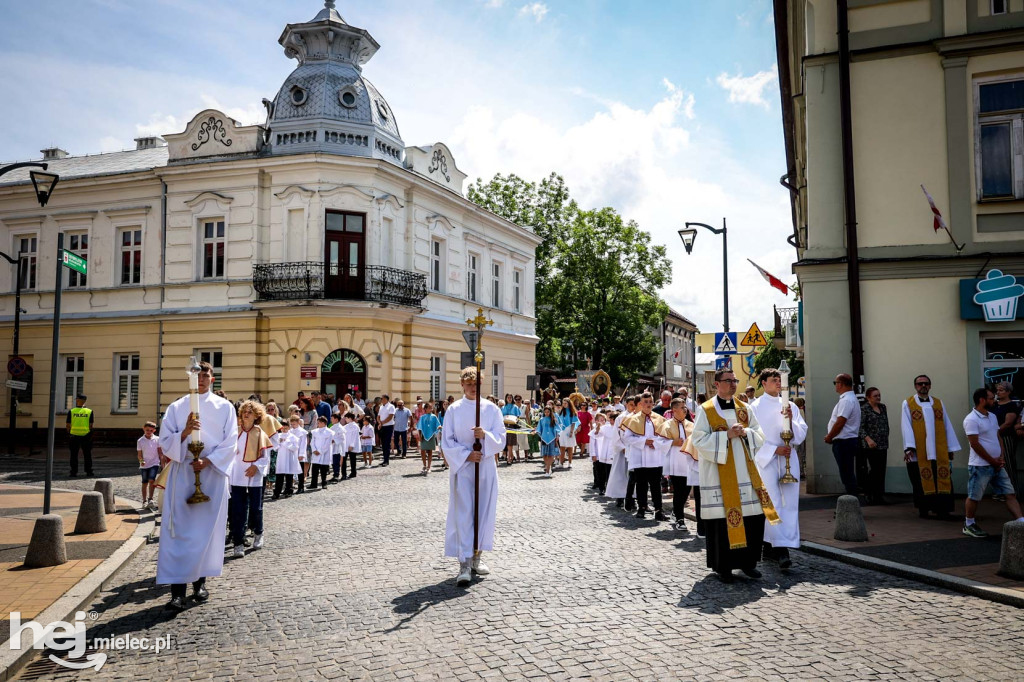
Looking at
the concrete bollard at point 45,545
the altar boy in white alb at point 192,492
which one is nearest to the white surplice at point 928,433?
the altar boy in white alb at point 192,492

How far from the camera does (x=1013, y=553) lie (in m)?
7.05

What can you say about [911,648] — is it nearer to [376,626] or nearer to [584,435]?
[376,626]

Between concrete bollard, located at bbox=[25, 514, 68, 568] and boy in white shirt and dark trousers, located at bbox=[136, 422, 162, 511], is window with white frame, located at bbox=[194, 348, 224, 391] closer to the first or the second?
boy in white shirt and dark trousers, located at bbox=[136, 422, 162, 511]

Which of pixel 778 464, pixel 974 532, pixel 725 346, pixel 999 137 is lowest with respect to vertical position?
pixel 974 532

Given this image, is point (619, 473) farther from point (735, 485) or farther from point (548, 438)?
point (548, 438)

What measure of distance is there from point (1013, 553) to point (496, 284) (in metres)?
28.4

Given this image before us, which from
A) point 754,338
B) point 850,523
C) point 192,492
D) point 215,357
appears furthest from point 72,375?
point 850,523

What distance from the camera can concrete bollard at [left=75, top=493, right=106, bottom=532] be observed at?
984cm

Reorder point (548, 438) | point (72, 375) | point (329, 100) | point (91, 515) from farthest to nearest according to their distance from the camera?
point (72, 375)
point (329, 100)
point (548, 438)
point (91, 515)

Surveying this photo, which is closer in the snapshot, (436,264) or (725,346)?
(725,346)

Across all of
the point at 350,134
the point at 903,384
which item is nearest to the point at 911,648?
the point at 903,384

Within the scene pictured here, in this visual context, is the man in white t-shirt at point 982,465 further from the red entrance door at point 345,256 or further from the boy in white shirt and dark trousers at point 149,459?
the red entrance door at point 345,256

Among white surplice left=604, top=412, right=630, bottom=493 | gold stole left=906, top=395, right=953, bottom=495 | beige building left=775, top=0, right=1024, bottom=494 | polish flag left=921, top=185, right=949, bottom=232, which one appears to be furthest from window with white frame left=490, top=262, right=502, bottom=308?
gold stole left=906, top=395, right=953, bottom=495

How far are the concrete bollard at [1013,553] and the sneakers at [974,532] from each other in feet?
6.80
